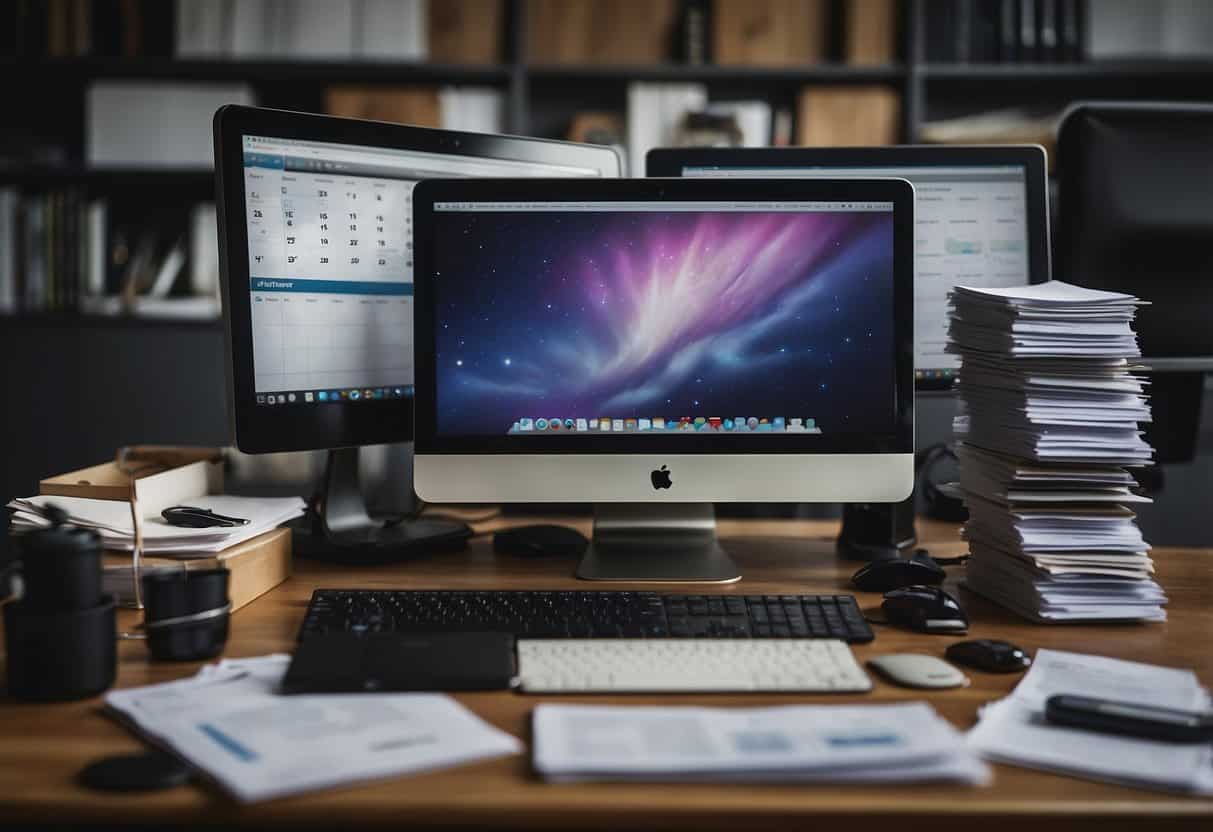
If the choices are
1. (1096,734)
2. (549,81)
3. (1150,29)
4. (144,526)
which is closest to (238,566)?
(144,526)

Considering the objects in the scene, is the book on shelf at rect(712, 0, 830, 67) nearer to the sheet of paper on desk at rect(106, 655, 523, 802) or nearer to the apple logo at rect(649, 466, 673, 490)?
the apple logo at rect(649, 466, 673, 490)

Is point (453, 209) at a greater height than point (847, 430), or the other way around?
point (453, 209)

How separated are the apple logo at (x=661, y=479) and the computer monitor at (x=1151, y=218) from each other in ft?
2.02

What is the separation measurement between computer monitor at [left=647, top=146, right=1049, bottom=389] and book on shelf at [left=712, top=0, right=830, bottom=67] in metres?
1.48

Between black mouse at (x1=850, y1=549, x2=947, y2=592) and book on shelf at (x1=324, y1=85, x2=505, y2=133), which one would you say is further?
book on shelf at (x1=324, y1=85, x2=505, y2=133)

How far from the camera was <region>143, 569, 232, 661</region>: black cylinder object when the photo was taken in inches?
35.9

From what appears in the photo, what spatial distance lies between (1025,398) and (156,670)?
88 centimetres


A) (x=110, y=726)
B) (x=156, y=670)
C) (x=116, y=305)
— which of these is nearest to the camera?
(x=110, y=726)

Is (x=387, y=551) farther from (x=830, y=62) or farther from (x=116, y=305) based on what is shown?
(x=830, y=62)

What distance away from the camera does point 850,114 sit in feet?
9.29

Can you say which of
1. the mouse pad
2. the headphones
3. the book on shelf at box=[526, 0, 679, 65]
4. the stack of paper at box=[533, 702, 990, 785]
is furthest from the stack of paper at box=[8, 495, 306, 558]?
the book on shelf at box=[526, 0, 679, 65]

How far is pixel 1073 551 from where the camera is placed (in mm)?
1090

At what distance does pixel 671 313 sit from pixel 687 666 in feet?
1.60

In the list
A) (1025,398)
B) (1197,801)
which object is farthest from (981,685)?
(1025,398)
